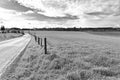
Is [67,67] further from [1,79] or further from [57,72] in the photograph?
[1,79]

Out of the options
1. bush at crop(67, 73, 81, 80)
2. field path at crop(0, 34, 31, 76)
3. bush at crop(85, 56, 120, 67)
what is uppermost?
bush at crop(67, 73, 81, 80)

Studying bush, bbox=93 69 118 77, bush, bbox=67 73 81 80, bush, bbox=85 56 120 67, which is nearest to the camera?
bush, bbox=67 73 81 80

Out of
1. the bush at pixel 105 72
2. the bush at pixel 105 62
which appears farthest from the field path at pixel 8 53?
the bush at pixel 105 62

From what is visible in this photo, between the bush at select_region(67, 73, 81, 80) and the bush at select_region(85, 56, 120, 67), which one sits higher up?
the bush at select_region(67, 73, 81, 80)

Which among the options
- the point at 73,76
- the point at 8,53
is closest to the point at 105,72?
the point at 73,76

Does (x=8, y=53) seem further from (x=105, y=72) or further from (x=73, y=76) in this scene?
(x=105, y=72)

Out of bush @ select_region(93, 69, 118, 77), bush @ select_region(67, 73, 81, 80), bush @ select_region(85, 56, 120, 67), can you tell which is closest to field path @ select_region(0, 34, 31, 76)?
bush @ select_region(67, 73, 81, 80)

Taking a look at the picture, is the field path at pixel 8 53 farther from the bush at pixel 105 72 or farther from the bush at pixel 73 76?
the bush at pixel 105 72

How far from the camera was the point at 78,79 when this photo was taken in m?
3.81

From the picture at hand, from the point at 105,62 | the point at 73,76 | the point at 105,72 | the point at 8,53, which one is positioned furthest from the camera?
the point at 8,53

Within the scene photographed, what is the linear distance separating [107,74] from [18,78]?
12.0 feet

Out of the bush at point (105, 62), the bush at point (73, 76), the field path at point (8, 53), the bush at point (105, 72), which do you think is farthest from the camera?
the field path at point (8, 53)

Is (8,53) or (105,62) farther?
(8,53)

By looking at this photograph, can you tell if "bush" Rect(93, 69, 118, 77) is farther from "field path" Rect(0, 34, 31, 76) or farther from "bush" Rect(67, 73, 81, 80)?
"field path" Rect(0, 34, 31, 76)
